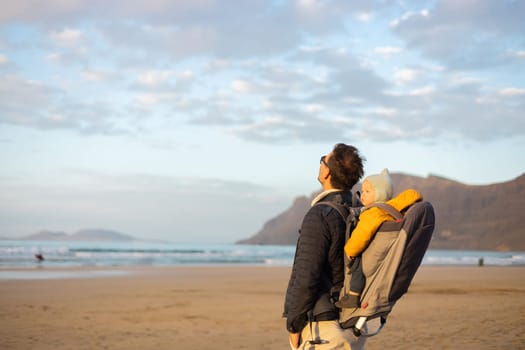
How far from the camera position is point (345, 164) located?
2.66 meters

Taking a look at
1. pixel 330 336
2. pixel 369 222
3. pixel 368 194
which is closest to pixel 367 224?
pixel 369 222

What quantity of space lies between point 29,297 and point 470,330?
10.9m

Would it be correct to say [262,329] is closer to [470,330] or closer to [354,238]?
[470,330]

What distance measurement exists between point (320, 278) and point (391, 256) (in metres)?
0.35

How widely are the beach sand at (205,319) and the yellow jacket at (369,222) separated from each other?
5.62m

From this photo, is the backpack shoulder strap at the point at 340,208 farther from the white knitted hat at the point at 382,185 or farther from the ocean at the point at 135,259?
the ocean at the point at 135,259

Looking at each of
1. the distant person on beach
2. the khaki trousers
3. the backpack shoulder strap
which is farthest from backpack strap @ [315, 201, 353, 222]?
the khaki trousers

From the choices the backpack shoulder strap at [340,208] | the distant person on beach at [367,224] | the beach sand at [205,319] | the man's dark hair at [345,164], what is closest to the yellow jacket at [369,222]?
the distant person on beach at [367,224]

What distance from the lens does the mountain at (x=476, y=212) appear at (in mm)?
118625

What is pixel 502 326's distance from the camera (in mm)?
9211

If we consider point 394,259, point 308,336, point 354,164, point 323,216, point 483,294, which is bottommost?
point 483,294

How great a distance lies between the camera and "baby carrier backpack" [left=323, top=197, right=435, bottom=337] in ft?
7.88

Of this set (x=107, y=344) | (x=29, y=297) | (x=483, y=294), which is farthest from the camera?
(x=483, y=294)

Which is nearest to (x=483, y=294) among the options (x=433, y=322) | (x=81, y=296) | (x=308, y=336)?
(x=433, y=322)
